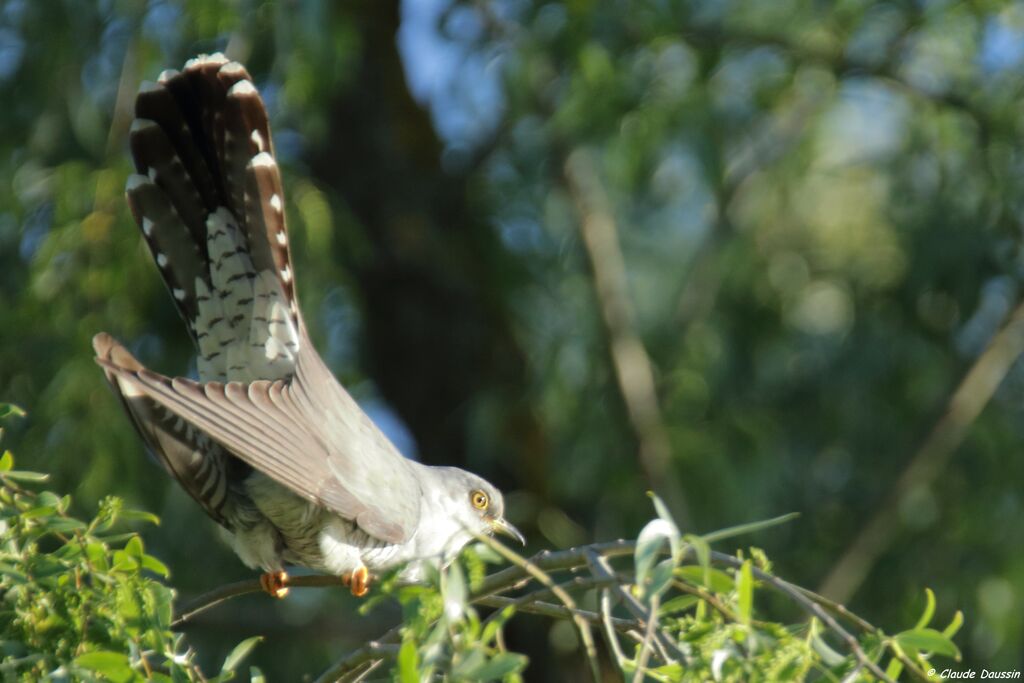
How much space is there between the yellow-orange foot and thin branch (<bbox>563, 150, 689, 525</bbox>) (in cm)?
280

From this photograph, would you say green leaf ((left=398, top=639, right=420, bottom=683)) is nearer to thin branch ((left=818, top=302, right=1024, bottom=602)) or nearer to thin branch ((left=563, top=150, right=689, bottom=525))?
thin branch ((left=563, top=150, right=689, bottom=525))

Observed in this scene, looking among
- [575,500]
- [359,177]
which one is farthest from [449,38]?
[575,500]

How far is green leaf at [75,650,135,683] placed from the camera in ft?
4.90

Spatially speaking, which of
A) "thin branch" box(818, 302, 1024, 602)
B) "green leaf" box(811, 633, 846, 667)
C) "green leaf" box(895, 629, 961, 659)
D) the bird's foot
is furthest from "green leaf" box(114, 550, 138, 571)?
"thin branch" box(818, 302, 1024, 602)

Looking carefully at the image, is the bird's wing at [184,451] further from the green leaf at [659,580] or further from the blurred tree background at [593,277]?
the blurred tree background at [593,277]

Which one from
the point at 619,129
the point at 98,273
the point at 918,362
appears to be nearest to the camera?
the point at 98,273

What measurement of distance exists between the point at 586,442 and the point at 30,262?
8.55 feet

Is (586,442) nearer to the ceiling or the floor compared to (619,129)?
nearer to the floor

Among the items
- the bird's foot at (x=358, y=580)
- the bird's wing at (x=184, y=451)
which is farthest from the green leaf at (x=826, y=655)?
the bird's foot at (x=358, y=580)

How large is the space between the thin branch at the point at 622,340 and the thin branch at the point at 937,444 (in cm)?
80

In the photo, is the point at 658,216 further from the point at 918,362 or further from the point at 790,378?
the point at 918,362

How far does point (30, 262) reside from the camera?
16.3ft

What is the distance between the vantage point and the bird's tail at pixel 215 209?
113 inches

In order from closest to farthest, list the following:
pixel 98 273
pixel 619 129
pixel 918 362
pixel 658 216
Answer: pixel 98 273
pixel 619 129
pixel 918 362
pixel 658 216
